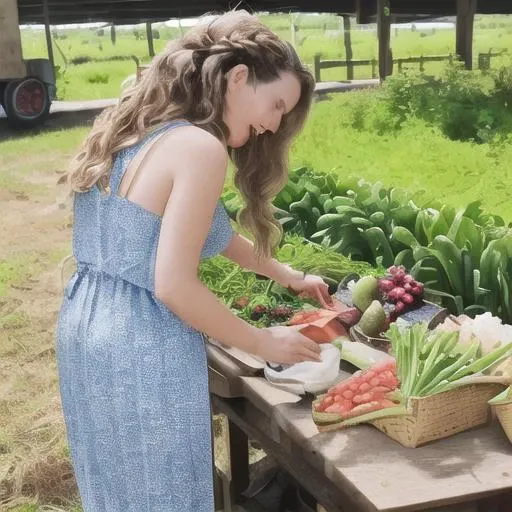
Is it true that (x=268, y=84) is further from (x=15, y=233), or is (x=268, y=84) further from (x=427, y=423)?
(x=15, y=233)

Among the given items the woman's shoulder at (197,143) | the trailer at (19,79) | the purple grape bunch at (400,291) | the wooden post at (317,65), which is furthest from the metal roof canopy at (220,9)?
the woman's shoulder at (197,143)

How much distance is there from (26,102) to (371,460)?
10.4 meters

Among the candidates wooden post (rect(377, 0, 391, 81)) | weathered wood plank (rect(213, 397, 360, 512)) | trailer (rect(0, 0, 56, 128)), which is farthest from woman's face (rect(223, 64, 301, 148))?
trailer (rect(0, 0, 56, 128))

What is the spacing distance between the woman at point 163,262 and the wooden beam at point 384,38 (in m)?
7.40

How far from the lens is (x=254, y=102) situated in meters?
1.86

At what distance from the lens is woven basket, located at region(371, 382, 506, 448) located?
1.87 meters

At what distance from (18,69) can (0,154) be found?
113 centimetres

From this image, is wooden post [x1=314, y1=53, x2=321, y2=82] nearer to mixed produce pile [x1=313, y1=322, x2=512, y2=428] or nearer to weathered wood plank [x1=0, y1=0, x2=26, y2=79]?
weathered wood plank [x1=0, y1=0, x2=26, y2=79]

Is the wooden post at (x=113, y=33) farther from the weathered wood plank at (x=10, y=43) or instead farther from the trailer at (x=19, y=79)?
the weathered wood plank at (x=10, y=43)

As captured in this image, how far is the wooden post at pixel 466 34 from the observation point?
8.27m

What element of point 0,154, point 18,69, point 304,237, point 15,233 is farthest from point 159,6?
point 304,237

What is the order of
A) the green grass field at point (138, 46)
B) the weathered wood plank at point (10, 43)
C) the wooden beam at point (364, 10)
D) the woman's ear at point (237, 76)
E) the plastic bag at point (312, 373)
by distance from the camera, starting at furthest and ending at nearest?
the wooden beam at point (364, 10)
the weathered wood plank at point (10, 43)
the green grass field at point (138, 46)
the plastic bag at point (312, 373)
the woman's ear at point (237, 76)

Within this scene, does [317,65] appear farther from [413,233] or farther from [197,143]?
[197,143]

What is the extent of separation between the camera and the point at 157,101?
1.86 metres
